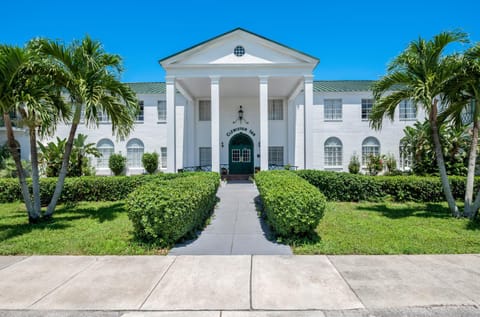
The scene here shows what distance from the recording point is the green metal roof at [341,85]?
64.6 ft

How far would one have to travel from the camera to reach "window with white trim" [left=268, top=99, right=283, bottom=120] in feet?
65.1

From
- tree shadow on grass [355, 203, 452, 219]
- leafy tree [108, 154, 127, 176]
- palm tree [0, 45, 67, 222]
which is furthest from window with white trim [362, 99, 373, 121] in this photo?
palm tree [0, 45, 67, 222]

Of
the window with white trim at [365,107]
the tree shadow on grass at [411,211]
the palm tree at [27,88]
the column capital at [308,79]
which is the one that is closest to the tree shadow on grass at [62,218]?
the palm tree at [27,88]

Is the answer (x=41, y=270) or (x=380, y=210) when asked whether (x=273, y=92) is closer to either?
(x=380, y=210)

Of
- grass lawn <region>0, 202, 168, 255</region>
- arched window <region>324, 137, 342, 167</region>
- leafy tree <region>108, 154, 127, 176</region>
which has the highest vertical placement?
arched window <region>324, 137, 342, 167</region>

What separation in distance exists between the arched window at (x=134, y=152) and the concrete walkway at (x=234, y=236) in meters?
11.9

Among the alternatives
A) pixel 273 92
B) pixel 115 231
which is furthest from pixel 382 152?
pixel 115 231

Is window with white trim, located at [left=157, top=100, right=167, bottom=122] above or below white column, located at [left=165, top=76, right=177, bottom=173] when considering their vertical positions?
above

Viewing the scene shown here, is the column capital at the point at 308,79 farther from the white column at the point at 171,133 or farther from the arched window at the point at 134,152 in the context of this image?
the arched window at the point at 134,152

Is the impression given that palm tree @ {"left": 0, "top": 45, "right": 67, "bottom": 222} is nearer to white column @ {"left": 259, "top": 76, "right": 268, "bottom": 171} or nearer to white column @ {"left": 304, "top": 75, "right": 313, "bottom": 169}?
white column @ {"left": 259, "top": 76, "right": 268, "bottom": 171}

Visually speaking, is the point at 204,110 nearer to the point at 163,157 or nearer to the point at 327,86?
the point at 163,157

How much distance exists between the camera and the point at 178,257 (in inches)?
209

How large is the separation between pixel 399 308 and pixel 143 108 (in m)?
19.7

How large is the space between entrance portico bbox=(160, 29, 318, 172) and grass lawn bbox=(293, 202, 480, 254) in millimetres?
5894
